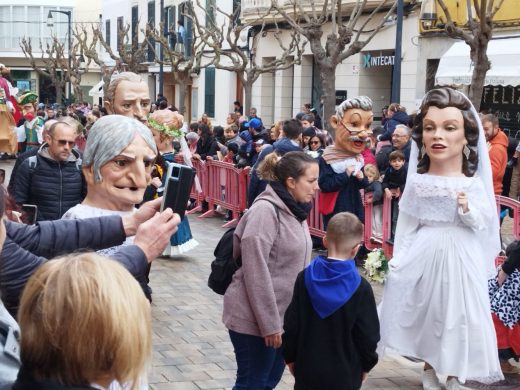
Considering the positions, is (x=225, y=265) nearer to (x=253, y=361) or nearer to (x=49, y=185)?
(x=253, y=361)

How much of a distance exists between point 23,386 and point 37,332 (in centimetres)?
15


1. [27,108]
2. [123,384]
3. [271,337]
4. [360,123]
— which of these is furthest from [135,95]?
[27,108]

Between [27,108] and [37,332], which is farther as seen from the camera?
[27,108]

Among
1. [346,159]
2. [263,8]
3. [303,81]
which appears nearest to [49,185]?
[346,159]

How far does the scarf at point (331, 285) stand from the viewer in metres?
4.44

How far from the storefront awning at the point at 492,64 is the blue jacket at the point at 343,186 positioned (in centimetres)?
996

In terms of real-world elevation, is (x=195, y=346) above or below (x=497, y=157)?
below

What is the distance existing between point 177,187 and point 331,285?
1.52 m

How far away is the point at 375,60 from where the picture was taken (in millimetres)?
25203

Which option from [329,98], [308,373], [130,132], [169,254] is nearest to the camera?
[130,132]

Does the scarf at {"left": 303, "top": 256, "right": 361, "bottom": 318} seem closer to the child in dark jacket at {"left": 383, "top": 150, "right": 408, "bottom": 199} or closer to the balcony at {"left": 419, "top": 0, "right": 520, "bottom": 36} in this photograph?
the child in dark jacket at {"left": 383, "top": 150, "right": 408, "bottom": 199}

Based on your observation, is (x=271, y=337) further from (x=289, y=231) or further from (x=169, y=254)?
(x=169, y=254)

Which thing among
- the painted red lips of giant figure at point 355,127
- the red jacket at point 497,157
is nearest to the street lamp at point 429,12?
the red jacket at point 497,157

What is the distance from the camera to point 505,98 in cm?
2053
